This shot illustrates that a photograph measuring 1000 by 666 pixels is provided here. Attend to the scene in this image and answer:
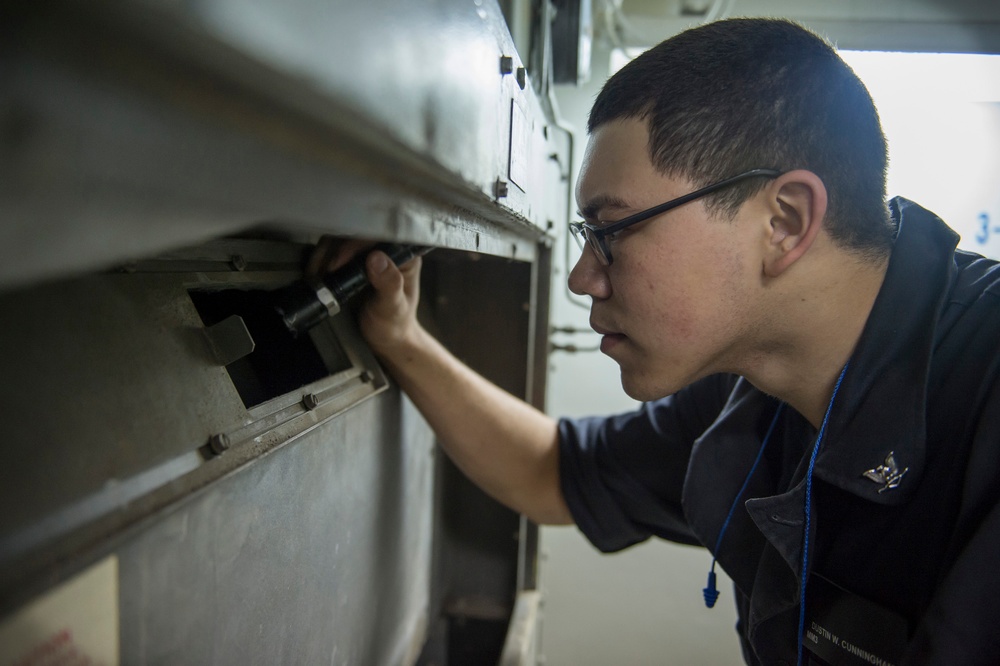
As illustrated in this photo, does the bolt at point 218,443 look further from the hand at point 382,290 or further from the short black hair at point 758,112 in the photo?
the short black hair at point 758,112

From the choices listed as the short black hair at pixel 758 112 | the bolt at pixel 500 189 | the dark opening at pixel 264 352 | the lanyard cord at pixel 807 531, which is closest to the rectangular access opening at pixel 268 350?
the dark opening at pixel 264 352

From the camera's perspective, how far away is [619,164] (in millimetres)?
773

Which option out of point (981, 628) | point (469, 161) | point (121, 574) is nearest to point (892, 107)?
point (981, 628)

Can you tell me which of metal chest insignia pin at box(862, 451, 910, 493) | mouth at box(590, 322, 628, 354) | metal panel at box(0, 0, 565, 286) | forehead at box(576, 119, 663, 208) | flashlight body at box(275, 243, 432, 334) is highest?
forehead at box(576, 119, 663, 208)

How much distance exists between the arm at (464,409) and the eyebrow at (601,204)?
0.84ft

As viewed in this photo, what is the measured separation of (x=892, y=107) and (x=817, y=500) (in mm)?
1613

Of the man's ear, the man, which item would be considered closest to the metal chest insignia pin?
the man

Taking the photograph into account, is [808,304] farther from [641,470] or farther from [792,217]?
[641,470]

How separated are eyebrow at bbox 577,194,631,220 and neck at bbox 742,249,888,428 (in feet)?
0.75

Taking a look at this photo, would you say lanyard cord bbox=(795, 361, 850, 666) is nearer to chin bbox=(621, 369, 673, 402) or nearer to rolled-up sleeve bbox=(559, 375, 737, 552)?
chin bbox=(621, 369, 673, 402)

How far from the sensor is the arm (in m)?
0.92

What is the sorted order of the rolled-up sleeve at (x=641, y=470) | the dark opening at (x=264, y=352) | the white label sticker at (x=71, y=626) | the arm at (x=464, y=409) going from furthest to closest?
the rolled-up sleeve at (x=641, y=470), the arm at (x=464, y=409), the dark opening at (x=264, y=352), the white label sticker at (x=71, y=626)

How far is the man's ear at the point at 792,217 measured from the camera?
73 centimetres

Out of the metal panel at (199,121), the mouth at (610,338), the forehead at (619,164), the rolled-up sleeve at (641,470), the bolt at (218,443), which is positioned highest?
the forehead at (619,164)
